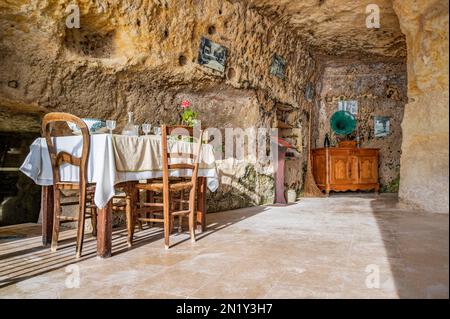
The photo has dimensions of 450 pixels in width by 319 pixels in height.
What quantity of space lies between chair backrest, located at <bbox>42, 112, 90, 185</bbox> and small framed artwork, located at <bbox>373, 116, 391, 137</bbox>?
7754 mm

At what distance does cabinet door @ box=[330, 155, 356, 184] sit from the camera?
761 cm

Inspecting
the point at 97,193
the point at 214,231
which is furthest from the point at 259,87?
the point at 97,193

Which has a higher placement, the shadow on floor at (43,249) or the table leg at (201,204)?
the table leg at (201,204)

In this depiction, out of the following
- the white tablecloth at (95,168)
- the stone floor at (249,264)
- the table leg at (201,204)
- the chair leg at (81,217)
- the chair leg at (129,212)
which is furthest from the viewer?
the table leg at (201,204)

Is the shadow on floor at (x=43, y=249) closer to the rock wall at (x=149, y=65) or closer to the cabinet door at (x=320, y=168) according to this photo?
the rock wall at (x=149, y=65)

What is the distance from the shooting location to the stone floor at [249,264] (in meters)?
1.69

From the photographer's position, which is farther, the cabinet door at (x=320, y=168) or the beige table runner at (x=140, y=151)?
the cabinet door at (x=320, y=168)

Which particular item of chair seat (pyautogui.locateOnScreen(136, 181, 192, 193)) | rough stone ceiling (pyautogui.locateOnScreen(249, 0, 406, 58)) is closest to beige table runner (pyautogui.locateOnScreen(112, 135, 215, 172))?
chair seat (pyautogui.locateOnScreen(136, 181, 192, 193))

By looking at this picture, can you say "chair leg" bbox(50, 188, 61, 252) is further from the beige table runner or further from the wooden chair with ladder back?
the beige table runner

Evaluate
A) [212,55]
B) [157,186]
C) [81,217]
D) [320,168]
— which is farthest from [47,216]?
[320,168]

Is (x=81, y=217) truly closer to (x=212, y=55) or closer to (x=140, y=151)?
(x=140, y=151)

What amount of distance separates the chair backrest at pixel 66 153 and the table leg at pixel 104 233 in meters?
0.26

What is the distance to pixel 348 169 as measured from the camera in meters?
7.65

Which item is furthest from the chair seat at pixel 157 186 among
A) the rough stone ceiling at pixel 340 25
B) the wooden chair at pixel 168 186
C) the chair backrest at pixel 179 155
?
the rough stone ceiling at pixel 340 25
